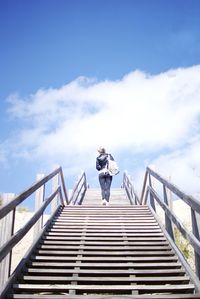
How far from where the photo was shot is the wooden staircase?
3.62 metres

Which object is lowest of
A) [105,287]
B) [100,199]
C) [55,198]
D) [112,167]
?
[105,287]

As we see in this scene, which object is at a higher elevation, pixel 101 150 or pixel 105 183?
pixel 101 150

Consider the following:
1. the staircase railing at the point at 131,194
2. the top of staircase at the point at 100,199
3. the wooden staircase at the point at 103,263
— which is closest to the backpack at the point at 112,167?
the staircase railing at the point at 131,194

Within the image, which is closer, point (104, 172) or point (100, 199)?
point (104, 172)

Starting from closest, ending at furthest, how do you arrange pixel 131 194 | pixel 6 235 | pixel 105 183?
pixel 6 235, pixel 105 183, pixel 131 194

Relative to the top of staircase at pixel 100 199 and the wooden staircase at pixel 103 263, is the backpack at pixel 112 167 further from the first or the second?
the top of staircase at pixel 100 199

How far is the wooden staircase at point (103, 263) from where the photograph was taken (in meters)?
3.62

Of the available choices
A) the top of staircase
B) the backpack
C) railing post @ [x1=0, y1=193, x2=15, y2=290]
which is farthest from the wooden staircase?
the top of staircase

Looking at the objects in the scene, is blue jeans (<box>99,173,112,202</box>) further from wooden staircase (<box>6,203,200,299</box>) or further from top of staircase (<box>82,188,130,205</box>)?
top of staircase (<box>82,188,130,205</box>)

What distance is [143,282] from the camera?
12.7ft

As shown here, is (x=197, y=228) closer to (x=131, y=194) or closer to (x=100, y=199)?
(x=131, y=194)

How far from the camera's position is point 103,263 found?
4.25 meters

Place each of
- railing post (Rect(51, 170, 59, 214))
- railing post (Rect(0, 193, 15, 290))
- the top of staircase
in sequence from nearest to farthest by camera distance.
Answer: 1. railing post (Rect(0, 193, 15, 290))
2. railing post (Rect(51, 170, 59, 214))
3. the top of staircase

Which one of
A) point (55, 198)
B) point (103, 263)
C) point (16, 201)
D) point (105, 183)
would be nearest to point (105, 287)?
point (103, 263)
